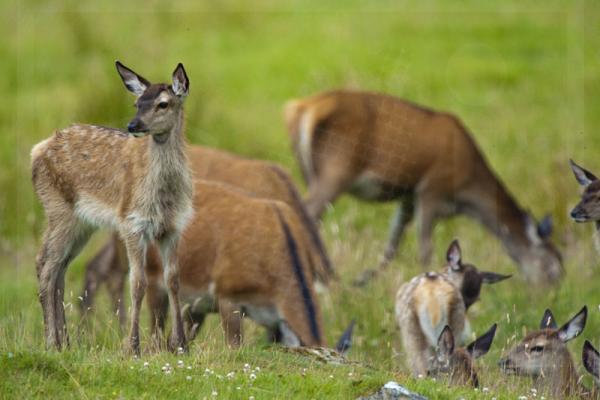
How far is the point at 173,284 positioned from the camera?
8.01 meters

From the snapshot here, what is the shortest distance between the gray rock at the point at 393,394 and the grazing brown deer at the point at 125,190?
1.47m

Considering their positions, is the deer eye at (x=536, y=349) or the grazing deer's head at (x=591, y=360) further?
the deer eye at (x=536, y=349)

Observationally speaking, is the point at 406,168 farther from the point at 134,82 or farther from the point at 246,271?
the point at 134,82

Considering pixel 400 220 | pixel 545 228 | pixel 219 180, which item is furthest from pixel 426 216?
pixel 219 180

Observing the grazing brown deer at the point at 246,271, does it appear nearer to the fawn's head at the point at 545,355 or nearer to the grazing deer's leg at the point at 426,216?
the fawn's head at the point at 545,355

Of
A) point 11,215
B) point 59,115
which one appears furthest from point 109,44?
point 11,215

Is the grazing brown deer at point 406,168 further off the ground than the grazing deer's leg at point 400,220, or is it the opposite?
the grazing brown deer at point 406,168

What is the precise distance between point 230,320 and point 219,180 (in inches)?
106

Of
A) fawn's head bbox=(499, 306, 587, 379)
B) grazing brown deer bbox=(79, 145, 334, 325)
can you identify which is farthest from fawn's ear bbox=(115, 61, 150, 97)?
grazing brown deer bbox=(79, 145, 334, 325)

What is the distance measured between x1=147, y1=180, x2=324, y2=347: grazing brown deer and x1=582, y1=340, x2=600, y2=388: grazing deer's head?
2.06m

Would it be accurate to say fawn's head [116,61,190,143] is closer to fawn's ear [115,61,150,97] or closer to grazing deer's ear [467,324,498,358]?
fawn's ear [115,61,150,97]

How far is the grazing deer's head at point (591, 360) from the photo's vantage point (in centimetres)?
820

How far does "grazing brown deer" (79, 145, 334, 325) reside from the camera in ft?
39.1

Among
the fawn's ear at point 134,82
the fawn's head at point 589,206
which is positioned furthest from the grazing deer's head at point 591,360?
the fawn's ear at point 134,82
